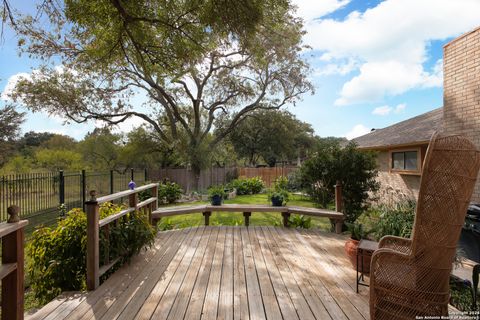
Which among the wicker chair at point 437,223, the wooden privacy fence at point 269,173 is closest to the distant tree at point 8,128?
the wooden privacy fence at point 269,173

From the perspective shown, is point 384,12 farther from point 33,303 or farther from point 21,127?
point 21,127

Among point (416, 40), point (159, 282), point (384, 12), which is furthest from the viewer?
point (416, 40)

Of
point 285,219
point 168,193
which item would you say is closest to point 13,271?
point 285,219

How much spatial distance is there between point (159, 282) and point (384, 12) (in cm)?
653

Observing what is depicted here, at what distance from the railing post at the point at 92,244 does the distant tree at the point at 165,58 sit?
278 centimetres

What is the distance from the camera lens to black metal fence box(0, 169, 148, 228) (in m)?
4.93

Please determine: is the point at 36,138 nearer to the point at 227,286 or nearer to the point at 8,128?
the point at 8,128

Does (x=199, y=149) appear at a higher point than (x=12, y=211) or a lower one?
higher

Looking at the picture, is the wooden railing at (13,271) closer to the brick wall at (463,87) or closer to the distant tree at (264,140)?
the brick wall at (463,87)

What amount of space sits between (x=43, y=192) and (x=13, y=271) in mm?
4819

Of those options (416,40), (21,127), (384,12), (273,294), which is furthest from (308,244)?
(21,127)

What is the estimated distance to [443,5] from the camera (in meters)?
5.03

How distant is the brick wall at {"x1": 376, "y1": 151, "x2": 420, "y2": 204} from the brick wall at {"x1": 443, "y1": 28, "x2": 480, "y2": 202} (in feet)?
9.55

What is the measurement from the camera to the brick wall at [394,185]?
26.3 feet
